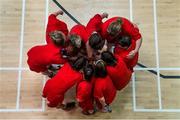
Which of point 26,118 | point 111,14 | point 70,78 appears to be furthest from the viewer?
point 111,14

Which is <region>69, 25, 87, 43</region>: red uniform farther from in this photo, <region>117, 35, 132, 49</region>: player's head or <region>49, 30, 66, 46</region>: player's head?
<region>117, 35, 132, 49</region>: player's head

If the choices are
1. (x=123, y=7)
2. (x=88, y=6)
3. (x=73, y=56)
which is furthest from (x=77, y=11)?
(x=73, y=56)

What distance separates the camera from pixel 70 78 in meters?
3.70

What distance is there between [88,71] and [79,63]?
121 millimetres

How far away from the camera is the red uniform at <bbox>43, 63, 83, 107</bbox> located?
370 cm

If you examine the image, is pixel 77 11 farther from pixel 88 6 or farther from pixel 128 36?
pixel 128 36

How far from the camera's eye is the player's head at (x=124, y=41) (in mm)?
3812

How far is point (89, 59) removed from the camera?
3809 millimetres

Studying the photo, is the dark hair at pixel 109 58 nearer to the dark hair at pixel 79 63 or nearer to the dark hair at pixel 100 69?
the dark hair at pixel 100 69

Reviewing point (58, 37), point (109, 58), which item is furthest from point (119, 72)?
point (58, 37)

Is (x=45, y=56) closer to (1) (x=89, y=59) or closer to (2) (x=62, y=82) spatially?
(2) (x=62, y=82)

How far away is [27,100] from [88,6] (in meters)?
1.39

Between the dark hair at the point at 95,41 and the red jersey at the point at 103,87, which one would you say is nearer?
the dark hair at the point at 95,41

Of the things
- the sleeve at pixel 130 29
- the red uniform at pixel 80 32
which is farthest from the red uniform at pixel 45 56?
the sleeve at pixel 130 29
